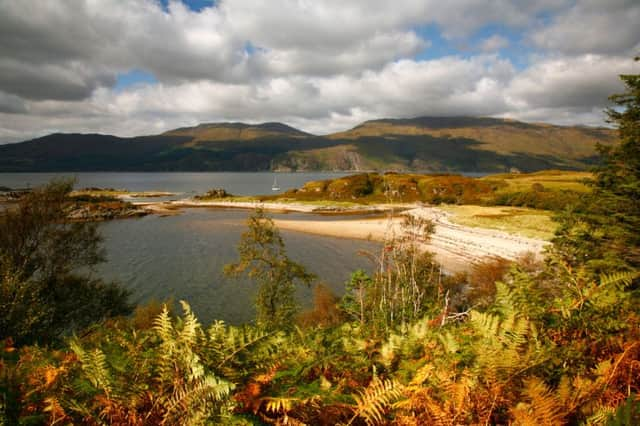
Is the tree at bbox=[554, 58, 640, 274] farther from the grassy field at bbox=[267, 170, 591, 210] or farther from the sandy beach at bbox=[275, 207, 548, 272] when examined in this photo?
the grassy field at bbox=[267, 170, 591, 210]

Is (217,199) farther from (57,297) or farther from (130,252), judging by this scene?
(57,297)

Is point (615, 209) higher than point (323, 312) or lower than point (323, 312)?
higher

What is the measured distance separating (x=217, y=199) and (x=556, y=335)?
119193 mm

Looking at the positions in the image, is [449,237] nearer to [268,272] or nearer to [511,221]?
[511,221]

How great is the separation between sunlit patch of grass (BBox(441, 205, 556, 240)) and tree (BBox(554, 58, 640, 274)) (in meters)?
39.8

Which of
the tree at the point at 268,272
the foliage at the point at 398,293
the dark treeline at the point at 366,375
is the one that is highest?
the dark treeline at the point at 366,375

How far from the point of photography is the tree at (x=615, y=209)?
41.7 feet

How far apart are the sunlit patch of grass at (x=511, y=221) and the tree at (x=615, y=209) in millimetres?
39786

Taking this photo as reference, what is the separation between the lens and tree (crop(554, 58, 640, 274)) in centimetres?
1272

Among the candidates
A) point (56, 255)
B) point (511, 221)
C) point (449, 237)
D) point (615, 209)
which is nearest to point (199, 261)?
point (56, 255)

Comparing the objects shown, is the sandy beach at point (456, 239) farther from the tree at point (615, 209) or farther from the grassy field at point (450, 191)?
the grassy field at point (450, 191)

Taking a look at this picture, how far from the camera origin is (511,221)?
63.2 metres

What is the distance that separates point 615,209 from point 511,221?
55.5 metres

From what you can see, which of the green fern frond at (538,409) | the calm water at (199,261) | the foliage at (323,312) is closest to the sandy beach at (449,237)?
the foliage at (323,312)
